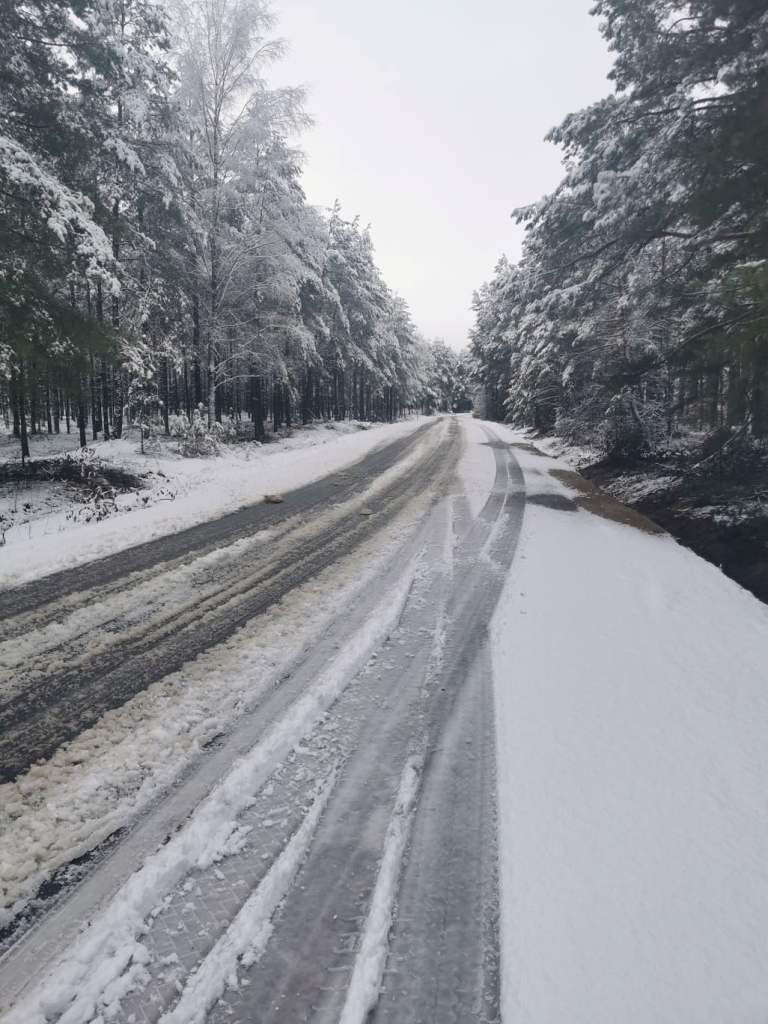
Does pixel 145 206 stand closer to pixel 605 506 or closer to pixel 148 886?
pixel 605 506

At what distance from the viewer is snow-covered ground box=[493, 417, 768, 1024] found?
1.61m

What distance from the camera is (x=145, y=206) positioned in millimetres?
13430

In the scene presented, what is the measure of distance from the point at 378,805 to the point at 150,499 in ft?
26.0

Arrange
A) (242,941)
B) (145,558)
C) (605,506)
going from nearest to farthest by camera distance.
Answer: (242,941) < (145,558) < (605,506)

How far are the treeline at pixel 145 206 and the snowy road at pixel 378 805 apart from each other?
18.8 ft

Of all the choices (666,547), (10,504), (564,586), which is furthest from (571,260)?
(10,504)

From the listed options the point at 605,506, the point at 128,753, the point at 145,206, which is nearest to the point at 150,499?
the point at 128,753

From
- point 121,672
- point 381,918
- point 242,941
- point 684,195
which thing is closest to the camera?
Result: point 242,941

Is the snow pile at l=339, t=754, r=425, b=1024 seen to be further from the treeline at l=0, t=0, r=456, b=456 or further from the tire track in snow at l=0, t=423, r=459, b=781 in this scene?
the treeline at l=0, t=0, r=456, b=456

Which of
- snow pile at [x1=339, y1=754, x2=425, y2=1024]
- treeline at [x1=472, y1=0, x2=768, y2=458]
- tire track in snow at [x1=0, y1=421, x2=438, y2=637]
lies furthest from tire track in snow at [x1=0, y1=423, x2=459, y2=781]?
treeline at [x1=472, y1=0, x2=768, y2=458]

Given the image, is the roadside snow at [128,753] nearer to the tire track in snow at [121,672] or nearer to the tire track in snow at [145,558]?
the tire track in snow at [121,672]

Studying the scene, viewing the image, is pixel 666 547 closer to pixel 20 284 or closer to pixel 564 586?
pixel 564 586

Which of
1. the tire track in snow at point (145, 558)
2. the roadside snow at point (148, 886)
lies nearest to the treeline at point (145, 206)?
the tire track in snow at point (145, 558)

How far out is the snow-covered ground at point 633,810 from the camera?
161cm
